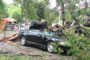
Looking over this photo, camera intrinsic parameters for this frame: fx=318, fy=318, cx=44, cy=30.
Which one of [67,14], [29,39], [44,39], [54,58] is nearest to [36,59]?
[54,58]

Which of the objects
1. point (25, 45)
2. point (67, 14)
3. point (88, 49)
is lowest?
point (25, 45)

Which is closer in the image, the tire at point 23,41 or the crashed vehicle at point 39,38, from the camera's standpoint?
the crashed vehicle at point 39,38

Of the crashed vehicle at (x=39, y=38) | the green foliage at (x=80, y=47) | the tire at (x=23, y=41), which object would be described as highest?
the green foliage at (x=80, y=47)

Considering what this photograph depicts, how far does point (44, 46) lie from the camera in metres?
18.3

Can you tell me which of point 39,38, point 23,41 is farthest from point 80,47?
point 23,41

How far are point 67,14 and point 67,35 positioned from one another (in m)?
2.04

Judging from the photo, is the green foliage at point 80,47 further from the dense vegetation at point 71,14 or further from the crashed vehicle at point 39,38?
the crashed vehicle at point 39,38

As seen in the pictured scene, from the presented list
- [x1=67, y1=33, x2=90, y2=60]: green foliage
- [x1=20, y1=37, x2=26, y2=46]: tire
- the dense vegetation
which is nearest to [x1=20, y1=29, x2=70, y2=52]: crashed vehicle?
[x1=20, y1=37, x2=26, y2=46]: tire

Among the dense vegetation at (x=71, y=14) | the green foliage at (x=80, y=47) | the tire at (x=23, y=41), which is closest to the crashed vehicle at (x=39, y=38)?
the tire at (x=23, y=41)

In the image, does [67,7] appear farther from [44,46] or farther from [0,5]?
[44,46]

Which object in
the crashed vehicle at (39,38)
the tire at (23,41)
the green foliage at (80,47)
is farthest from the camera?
the tire at (23,41)

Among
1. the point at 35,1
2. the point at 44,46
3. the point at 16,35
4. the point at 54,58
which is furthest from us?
the point at 16,35

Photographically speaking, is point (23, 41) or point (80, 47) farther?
point (23, 41)

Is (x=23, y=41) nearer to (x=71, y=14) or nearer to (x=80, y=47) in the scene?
(x=71, y=14)
